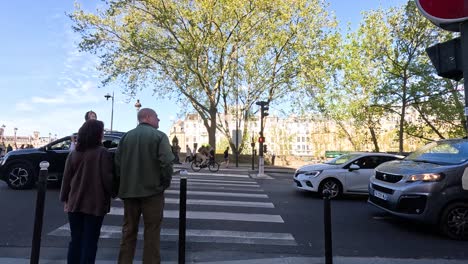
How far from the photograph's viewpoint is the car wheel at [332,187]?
11.3m

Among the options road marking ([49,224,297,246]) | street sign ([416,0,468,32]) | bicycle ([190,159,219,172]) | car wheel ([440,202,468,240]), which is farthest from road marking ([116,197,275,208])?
bicycle ([190,159,219,172])

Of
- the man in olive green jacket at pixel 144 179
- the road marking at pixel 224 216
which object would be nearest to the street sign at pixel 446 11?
the man in olive green jacket at pixel 144 179

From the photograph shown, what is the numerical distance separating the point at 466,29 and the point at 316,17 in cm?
3159

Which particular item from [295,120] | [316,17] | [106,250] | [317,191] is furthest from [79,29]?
[106,250]

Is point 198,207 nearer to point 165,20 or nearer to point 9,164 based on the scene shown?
point 9,164

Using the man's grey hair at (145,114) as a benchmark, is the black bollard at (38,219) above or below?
below

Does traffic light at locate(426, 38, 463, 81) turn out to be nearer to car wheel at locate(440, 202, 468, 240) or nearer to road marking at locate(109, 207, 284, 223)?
car wheel at locate(440, 202, 468, 240)

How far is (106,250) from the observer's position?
5645 mm

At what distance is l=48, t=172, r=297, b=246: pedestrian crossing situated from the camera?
647cm

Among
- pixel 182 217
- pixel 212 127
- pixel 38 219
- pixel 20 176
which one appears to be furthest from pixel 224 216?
pixel 212 127

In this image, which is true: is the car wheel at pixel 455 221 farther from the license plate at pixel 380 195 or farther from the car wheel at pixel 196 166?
the car wheel at pixel 196 166

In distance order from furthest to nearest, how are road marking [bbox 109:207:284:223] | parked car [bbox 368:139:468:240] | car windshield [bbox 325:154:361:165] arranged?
car windshield [bbox 325:154:361:165] < road marking [bbox 109:207:284:223] < parked car [bbox 368:139:468:240]

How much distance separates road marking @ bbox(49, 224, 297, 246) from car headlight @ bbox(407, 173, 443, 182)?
238 cm

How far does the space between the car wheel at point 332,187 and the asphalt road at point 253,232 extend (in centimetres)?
99
